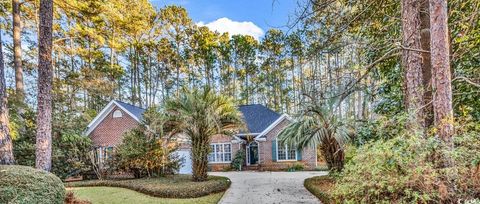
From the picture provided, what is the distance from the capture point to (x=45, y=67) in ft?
26.2

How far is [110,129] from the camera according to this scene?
18688 mm

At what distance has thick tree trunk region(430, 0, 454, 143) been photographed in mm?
4027

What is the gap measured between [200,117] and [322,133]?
4.57 metres

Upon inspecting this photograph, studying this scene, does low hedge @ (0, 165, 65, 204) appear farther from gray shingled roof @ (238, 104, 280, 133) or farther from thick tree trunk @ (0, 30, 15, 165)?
gray shingled roof @ (238, 104, 280, 133)

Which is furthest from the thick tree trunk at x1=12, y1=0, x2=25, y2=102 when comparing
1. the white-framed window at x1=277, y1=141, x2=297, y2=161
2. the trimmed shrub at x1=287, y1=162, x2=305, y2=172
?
the trimmed shrub at x1=287, y1=162, x2=305, y2=172

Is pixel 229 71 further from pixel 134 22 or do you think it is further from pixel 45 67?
pixel 45 67

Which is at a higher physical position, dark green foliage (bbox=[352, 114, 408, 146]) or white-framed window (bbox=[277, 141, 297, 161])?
dark green foliage (bbox=[352, 114, 408, 146])

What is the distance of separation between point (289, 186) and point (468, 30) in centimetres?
787

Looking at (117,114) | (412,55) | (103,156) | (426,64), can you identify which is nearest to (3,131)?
(103,156)

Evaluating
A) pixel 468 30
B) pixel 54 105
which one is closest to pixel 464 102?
pixel 468 30

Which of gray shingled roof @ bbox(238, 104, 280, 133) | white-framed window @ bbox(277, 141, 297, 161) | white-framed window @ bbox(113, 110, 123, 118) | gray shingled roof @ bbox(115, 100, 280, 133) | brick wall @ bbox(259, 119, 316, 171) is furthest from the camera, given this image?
gray shingled roof @ bbox(238, 104, 280, 133)

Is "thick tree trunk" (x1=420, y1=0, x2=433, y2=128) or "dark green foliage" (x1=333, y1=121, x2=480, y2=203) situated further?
"thick tree trunk" (x1=420, y1=0, x2=433, y2=128)

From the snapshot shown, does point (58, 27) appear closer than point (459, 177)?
No

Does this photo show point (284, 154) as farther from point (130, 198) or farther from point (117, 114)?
point (130, 198)
